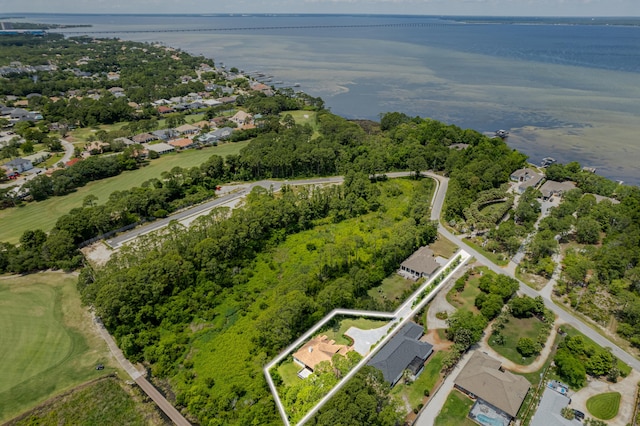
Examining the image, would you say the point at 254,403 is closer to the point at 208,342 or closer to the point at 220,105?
the point at 208,342

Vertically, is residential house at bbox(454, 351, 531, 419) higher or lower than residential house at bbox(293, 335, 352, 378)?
higher

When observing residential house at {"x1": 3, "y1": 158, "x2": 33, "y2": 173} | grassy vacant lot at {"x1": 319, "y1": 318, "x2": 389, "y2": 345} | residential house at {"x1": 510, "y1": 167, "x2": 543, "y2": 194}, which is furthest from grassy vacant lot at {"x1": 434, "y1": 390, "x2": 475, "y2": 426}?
residential house at {"x1": 3, "y1": 158, "x2": 33, "y2": 173}

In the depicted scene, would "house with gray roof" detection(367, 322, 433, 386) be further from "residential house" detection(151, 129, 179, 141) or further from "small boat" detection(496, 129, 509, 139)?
"residential house" detection(151, 129, 179, 141)

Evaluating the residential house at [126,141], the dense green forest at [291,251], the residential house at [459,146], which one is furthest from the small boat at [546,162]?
the residential house at [126,141]

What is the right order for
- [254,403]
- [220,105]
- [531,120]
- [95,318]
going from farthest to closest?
[220,105] → [531,120] → [95,318] → [254,403]

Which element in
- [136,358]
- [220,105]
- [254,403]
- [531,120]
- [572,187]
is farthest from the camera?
[220,105]

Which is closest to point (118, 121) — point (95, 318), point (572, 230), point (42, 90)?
point (42, 90)

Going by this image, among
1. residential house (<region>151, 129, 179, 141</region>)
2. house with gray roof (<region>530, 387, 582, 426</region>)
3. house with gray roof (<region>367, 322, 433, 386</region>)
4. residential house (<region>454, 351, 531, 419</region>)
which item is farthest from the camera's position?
residential house (<region>151, 129, 179, 141</region>)
